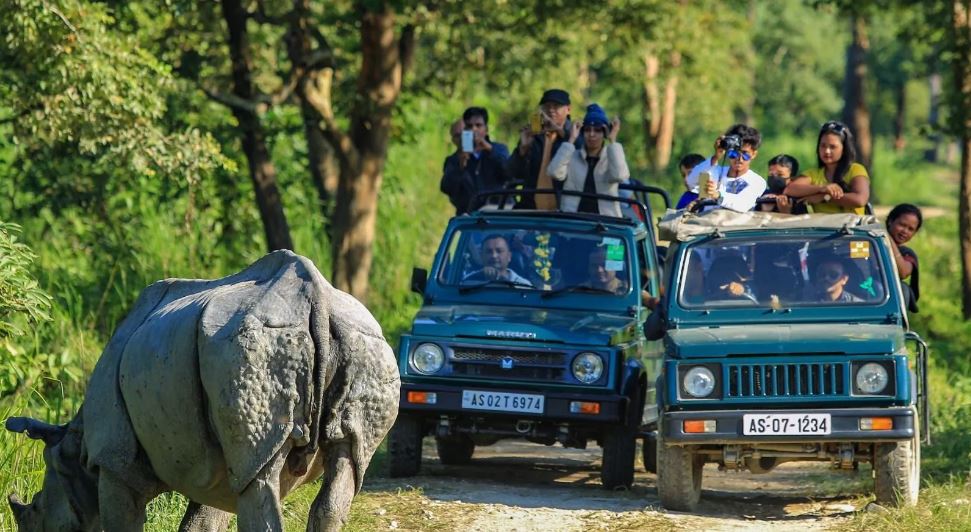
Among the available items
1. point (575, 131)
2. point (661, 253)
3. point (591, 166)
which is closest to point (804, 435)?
point (661, 253)

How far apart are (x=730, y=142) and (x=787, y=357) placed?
7.55 feet

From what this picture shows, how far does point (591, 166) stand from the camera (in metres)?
12.1

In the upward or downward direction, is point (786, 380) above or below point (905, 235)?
below

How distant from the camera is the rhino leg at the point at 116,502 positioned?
19.7ft

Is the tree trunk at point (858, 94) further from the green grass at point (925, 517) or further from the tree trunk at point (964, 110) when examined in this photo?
the green grass at point (925, 517)

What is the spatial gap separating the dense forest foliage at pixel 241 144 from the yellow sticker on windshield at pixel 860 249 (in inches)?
70.0

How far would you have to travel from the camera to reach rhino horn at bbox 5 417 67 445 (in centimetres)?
636

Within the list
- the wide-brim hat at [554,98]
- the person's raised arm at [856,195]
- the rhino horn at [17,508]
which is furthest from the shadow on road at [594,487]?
the rhino horn at [17,508]

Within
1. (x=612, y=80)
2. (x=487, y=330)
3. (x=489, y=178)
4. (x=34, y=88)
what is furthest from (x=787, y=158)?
(x=612, y=80)

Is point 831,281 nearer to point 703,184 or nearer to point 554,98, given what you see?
point 703,184

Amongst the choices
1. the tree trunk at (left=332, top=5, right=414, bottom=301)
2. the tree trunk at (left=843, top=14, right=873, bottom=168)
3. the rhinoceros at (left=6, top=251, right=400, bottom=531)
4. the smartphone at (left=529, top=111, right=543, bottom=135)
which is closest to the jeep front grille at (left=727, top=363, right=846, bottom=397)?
the smartphone at (left=529, top=111, right=543, bottom=135)

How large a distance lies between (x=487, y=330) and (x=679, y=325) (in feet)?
4.11

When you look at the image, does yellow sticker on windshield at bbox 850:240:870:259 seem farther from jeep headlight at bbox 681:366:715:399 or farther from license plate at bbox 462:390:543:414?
license plate at bbox 462:390:543:414

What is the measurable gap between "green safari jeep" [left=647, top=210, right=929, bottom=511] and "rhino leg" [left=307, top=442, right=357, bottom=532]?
397 cm
